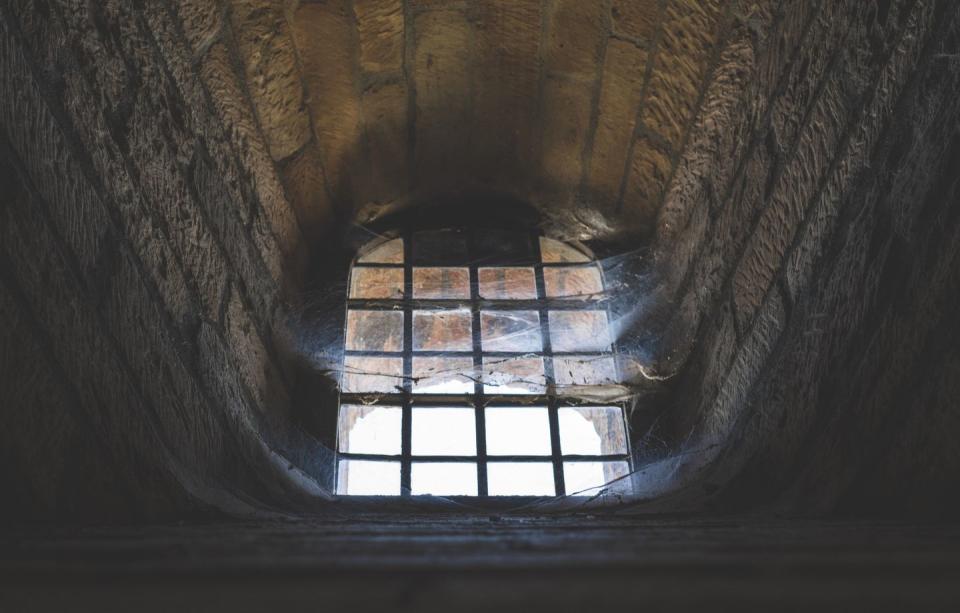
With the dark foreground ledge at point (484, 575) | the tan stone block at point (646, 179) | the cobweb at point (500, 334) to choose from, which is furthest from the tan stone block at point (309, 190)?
the dark foreground ledge at point (484, 575)

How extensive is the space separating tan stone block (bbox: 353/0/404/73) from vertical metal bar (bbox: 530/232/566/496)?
0.78 meters

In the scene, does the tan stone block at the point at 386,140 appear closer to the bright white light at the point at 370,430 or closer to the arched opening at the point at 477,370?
the arched opening at the point at 477,370

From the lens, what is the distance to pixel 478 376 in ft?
8.91

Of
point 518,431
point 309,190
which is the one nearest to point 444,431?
point 518,431

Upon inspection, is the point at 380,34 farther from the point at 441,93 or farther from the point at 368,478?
the point at 368,478

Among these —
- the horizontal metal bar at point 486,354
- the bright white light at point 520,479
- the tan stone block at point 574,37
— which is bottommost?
the bright white light at point 520,479

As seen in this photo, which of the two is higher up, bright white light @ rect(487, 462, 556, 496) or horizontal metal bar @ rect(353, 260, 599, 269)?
horizontal metal bar @ rect(353, 260, 599, 269)

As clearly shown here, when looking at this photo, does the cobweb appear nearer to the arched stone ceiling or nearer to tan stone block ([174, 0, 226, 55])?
the arched stone ceiling

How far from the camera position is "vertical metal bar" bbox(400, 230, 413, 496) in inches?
98.7

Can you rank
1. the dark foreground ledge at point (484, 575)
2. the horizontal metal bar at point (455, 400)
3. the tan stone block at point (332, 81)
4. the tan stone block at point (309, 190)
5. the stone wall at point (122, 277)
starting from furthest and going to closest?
the tan stone block at point (309, 190)
the horizontal metal bar at point (455, 400)
the tan stone block at point (332, 81)
the stone wall at point (122, 277)
the dark foreground ledge at point (484, 575)

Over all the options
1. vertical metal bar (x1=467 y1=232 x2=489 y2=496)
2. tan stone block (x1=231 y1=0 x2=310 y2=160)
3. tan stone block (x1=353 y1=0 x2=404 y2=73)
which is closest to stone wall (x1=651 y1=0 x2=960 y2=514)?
vertical metal bar (x1=467 y1=232 x2=489 y2=496)

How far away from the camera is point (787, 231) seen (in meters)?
1.94

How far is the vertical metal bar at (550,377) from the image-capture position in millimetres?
2523

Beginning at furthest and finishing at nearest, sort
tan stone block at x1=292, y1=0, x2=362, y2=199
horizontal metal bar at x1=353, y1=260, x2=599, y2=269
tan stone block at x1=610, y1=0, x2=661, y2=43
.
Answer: horizontal metal bar at x1=353, y1=260, x2=599, y2=269 < tan stone block at x1=292, y1=0, x2=362, y2=199 < tan stone block at x1=610, y1=0, x2=661, y2=43
